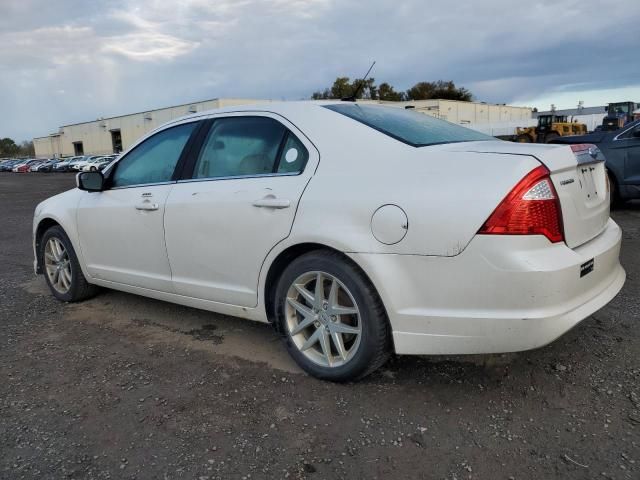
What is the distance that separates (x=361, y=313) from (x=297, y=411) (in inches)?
23.9

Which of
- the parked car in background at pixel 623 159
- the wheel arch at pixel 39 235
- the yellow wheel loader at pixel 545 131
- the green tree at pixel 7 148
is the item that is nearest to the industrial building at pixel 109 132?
the yellow wheel loader at pixel 545 131

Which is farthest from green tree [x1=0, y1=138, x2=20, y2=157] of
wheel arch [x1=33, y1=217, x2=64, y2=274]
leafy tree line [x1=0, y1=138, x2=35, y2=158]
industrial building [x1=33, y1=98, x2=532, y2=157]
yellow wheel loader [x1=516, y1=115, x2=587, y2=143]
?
wheel arch [x1=33, y1=217, x2=64, y2=274]

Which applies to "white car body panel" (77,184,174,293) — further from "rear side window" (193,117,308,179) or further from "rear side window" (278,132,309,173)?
"rear side window" (278,132,309,173)

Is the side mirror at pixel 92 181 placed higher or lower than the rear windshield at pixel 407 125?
lower

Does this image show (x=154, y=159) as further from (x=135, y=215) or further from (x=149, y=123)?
(x=149, y=123)

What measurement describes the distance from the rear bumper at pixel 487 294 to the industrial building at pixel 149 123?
162 feet

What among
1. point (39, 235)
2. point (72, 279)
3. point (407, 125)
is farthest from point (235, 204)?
point (39, 235)

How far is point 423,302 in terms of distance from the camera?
8.46 feet

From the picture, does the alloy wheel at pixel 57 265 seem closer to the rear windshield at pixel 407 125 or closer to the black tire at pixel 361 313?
the black tire at pixel 361 313

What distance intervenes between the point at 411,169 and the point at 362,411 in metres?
1.25

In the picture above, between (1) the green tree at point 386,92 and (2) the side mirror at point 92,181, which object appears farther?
(1) the green tree at point 386,92

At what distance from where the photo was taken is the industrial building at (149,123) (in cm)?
5832

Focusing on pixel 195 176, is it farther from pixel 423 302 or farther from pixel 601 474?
pixel 601 474

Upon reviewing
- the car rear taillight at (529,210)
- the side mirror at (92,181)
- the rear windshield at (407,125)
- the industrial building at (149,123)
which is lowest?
the car rear taillight at (529,210)
